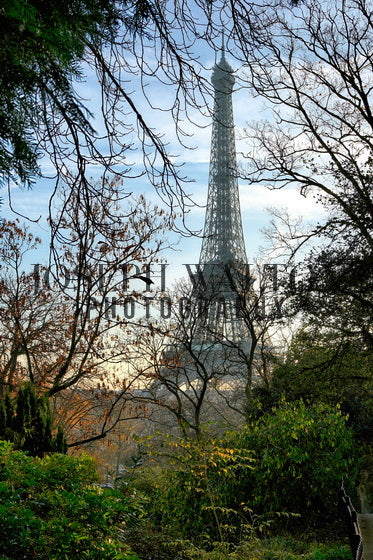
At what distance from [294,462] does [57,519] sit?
5.55 metres

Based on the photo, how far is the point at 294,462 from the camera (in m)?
7.41

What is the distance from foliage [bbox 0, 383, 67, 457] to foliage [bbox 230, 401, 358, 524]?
2673 millimetres

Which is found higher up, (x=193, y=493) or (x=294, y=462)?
(x=294, y=462)

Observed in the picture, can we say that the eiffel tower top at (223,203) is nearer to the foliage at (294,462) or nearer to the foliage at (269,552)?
the foliage at (294,462)

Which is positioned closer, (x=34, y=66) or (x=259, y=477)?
(x=34, y=66)

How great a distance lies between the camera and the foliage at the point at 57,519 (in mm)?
2312

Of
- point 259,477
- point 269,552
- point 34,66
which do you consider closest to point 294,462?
point 259,477

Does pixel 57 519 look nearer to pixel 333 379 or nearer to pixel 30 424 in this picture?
pixel 30 424

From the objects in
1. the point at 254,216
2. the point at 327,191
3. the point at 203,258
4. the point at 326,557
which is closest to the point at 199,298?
the point at 254,216

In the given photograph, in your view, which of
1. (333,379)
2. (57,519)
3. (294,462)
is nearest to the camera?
(57,519)

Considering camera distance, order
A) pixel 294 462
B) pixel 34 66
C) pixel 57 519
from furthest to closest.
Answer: pixel 294 462 < pixel 57 519 < pixel 34 66

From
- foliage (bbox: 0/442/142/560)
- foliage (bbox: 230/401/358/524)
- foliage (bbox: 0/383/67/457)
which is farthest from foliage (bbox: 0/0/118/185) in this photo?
foliage (bbox: 230/401/358/524)

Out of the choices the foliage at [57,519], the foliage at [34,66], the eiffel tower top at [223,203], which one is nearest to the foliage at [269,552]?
the foliage at [57,519]

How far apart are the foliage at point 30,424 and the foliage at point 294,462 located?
2.67 meters
